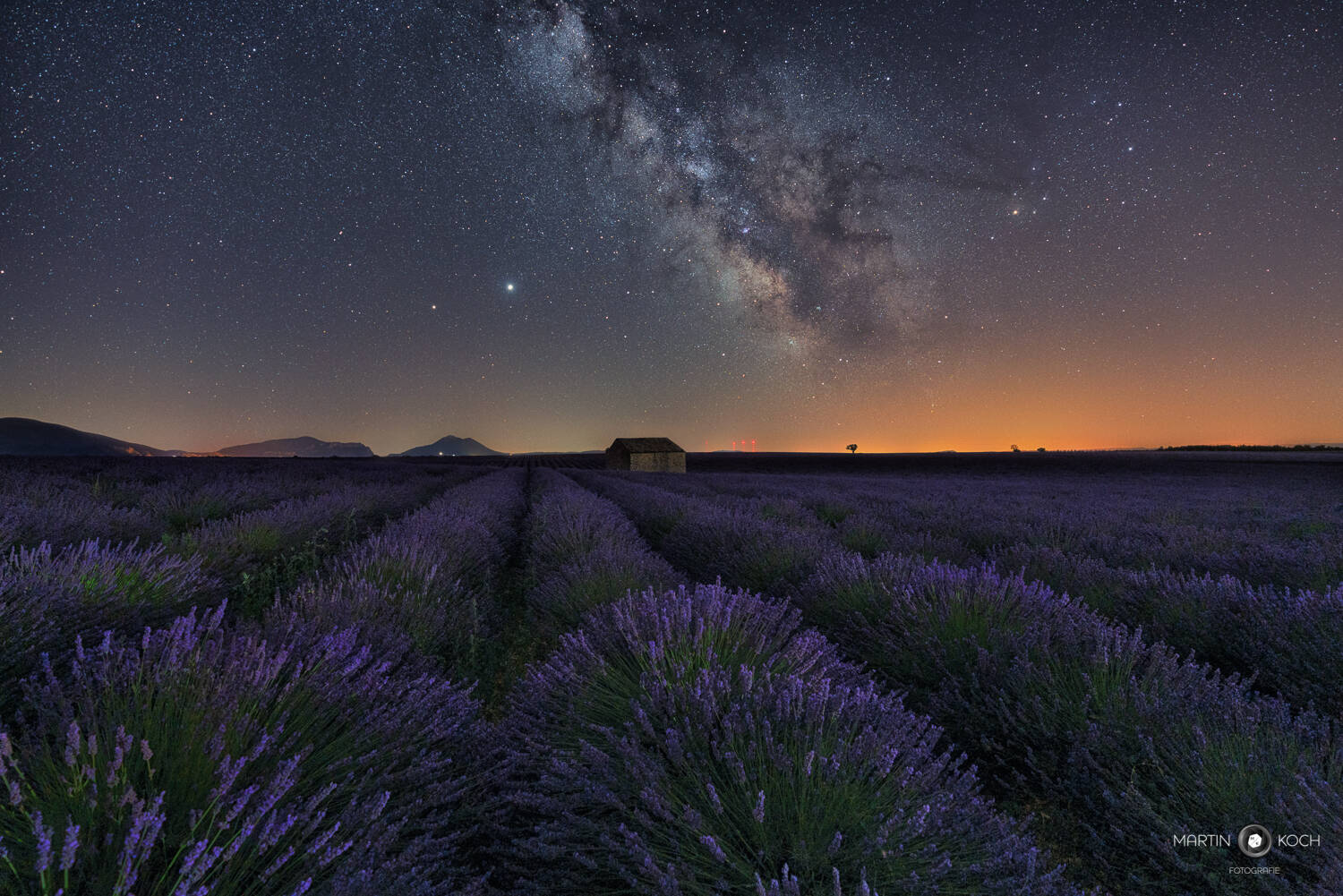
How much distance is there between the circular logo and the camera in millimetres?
1217

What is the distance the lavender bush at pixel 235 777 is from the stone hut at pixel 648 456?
122 ft

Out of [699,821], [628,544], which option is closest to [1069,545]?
[628,544]

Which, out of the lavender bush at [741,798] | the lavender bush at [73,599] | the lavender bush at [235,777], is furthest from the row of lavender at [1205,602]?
the lavender bush at [73,599]

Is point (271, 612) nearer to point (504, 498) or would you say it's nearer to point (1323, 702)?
point (1323, 702)

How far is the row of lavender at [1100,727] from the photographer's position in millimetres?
1273

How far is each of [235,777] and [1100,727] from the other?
2.39m

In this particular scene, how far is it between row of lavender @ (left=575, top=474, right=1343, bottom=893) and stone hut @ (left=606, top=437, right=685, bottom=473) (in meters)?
36.1

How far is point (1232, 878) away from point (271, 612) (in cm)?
342

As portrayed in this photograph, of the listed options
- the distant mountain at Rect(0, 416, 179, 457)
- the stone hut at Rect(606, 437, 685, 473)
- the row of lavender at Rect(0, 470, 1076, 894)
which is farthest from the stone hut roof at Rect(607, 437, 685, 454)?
the distant mountain at Rect(0, 416, 179, 457)

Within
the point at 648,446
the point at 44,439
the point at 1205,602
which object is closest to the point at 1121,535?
the point at 1205,602

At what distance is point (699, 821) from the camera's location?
1013mm

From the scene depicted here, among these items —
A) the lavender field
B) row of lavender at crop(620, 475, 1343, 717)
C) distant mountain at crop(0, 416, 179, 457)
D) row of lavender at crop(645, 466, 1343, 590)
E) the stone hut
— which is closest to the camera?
the lavender field

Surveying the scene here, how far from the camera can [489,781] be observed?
1.45 m

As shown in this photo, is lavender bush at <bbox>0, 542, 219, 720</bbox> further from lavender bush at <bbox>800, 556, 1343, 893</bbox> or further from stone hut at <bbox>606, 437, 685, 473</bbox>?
stone hut at <bbox>606, 437, 685, 473</bbox>
